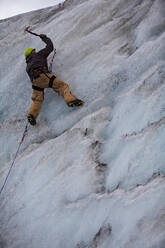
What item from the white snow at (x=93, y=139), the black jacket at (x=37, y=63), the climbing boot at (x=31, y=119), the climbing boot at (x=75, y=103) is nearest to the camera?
the white snow at (x=93, y=139)

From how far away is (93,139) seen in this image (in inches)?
186

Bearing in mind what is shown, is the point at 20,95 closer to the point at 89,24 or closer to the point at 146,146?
the point at 89,24

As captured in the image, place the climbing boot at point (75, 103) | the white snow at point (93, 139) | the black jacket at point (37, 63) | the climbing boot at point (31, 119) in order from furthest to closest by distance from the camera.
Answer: the black jacket at point (37, 63) → the climbing boot at point (31, 119) → the climbing boot at point (75, 103) → the white snow at point (93, 139)

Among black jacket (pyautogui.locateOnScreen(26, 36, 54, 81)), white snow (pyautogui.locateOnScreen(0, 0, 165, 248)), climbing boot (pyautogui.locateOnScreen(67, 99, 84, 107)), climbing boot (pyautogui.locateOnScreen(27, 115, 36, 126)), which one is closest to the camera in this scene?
white snow (pyautogui.locateOnScreen(0, 0, 165, 248))

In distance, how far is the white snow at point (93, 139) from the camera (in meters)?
3.67

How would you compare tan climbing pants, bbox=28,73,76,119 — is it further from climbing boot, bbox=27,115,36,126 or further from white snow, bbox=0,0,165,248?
white snow, bbox=0,0,165,248

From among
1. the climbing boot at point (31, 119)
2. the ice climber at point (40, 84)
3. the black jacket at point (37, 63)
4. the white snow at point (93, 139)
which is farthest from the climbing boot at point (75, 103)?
the black jacket at point (37, 63)

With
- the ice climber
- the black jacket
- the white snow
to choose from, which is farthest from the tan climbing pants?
the white snow

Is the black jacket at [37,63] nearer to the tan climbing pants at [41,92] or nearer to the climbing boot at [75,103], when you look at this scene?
the tan climbing pants at [41,92]

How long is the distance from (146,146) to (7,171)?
288 cm

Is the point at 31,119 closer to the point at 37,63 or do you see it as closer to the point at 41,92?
the point at 41,92

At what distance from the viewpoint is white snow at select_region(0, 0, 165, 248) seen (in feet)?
12.0

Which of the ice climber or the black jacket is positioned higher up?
the black jacket

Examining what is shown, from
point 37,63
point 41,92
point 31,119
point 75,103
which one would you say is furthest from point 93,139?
point 37,63
